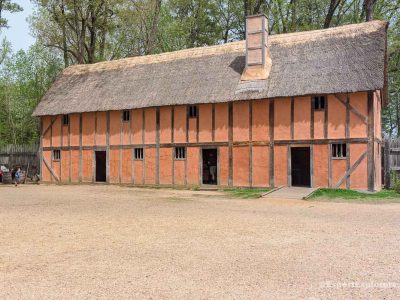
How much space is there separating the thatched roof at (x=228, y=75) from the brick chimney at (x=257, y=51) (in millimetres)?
388

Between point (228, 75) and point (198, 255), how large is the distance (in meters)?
16.5

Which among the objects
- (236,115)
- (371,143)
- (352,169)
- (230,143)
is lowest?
(352,169)

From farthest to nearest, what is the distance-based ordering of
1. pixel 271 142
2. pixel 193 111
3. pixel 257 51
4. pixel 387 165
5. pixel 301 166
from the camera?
pixel 301 166
pixel 193 111
pixel 257 51
pixel 387 165
pixel 271 142

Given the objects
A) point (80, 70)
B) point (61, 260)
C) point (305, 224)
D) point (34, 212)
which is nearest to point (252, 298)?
point (61, 260)

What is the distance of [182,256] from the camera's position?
677cm

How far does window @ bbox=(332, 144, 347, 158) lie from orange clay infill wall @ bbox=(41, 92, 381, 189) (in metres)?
0.14

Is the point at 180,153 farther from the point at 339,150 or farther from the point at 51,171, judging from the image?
the point at 51,171

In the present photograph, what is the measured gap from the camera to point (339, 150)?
753 inches

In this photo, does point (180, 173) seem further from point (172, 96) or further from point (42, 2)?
point (42, 2)

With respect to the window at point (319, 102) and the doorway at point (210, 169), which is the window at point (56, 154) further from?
the window at point (319, 102)

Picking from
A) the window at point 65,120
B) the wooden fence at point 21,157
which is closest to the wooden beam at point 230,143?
the window at point 65,120

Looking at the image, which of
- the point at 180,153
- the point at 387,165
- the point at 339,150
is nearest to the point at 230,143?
the point at 180,153

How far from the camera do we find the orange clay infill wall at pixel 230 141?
1881 centimetres

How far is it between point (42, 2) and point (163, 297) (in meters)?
32.5
